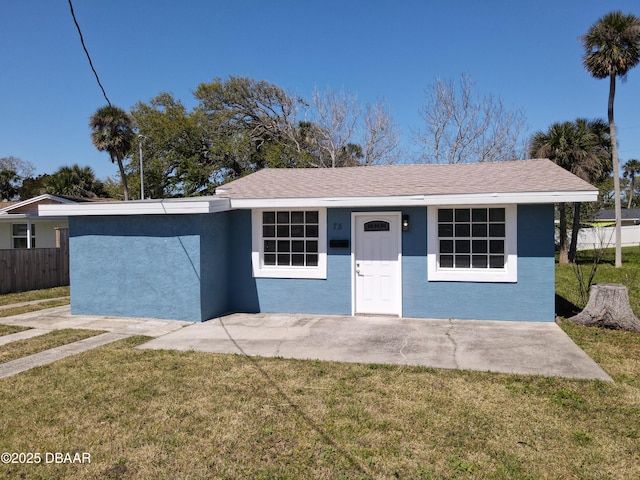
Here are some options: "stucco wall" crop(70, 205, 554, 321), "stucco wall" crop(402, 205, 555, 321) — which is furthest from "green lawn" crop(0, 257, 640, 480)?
"stucco wall" crop(70, 205, 554, 321)

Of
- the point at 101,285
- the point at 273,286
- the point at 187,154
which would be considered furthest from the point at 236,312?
the point at 187,154

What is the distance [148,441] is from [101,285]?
6.66 meters

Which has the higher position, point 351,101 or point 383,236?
point 351,101

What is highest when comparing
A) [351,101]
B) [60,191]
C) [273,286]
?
[351,101]

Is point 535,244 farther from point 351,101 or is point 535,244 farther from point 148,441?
point 351,101

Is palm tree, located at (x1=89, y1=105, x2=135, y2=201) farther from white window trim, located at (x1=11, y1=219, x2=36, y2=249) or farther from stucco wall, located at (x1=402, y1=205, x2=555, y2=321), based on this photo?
stucco wall, located at (x1=402, y1=205, x2=555, y2=321)

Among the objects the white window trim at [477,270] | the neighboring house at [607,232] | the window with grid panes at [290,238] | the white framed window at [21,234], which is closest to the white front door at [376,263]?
the white window trim at [477,270]

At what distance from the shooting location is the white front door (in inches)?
360

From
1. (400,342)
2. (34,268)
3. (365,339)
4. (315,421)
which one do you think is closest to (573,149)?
(400,342)

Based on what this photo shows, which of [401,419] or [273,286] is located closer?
[401,419]

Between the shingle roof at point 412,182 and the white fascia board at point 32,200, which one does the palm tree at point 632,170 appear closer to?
the shingle roof at point 412,182

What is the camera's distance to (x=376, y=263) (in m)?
9.26

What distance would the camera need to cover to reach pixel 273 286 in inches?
381

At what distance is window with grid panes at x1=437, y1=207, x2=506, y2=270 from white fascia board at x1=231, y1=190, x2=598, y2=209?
556 millimetres
